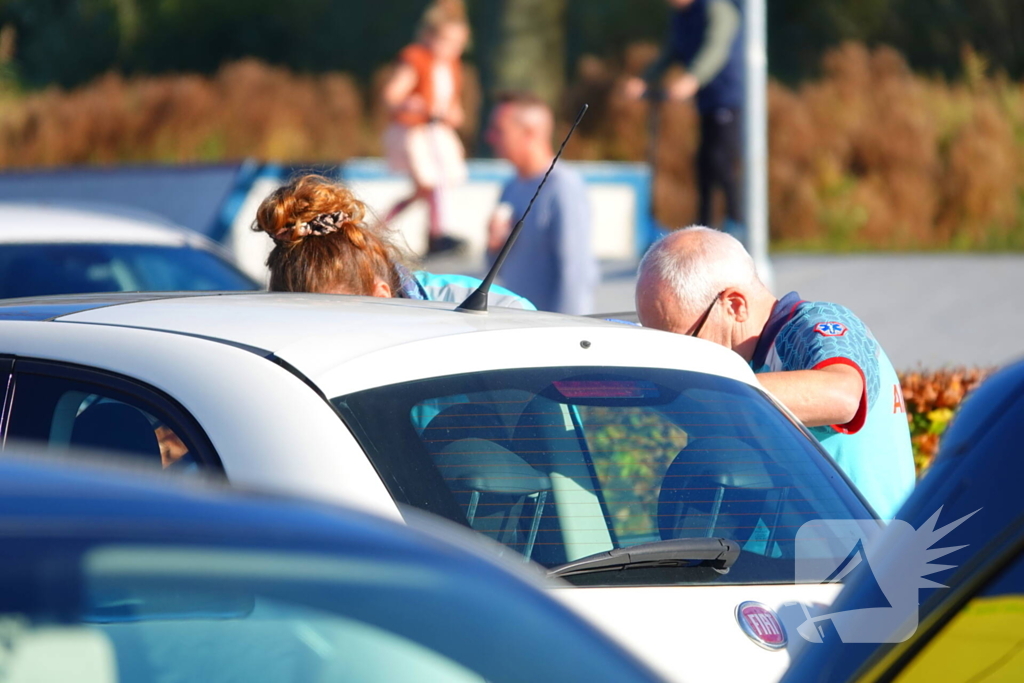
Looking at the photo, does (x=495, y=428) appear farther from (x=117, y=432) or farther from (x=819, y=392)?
(x=819, y=392)

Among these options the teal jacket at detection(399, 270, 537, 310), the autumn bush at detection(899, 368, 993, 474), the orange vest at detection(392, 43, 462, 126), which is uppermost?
the orange vest at detection(392, 43, 462, 126)

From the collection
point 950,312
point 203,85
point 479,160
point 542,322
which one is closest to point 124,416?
point 542,322

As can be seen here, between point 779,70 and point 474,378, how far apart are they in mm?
26868

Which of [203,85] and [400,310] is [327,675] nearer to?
[400,310]

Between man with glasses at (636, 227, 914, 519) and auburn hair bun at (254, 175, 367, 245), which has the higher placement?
auburn hair bun at (254, 175, 367, 245)

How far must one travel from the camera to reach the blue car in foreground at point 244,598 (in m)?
1.15

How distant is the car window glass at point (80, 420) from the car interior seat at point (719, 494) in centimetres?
99

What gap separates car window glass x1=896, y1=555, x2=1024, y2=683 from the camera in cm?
155

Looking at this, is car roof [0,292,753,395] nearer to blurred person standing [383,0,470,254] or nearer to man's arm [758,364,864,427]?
man's arm [758,364,864,427]

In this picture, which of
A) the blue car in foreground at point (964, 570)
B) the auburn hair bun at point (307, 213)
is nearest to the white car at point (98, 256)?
the auburn hair bun at point (307, 213)

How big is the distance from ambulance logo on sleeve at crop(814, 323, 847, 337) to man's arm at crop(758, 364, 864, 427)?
0.42 ft

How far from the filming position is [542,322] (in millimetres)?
2867

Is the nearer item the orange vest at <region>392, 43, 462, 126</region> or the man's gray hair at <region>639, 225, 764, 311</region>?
the man's gray hair at <region>639, 225, 764, 311</region>

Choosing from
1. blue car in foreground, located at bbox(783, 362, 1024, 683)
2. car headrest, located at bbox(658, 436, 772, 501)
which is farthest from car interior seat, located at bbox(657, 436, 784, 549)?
blue car in foreground, located at bbox(783, 362, 1024, 683)
